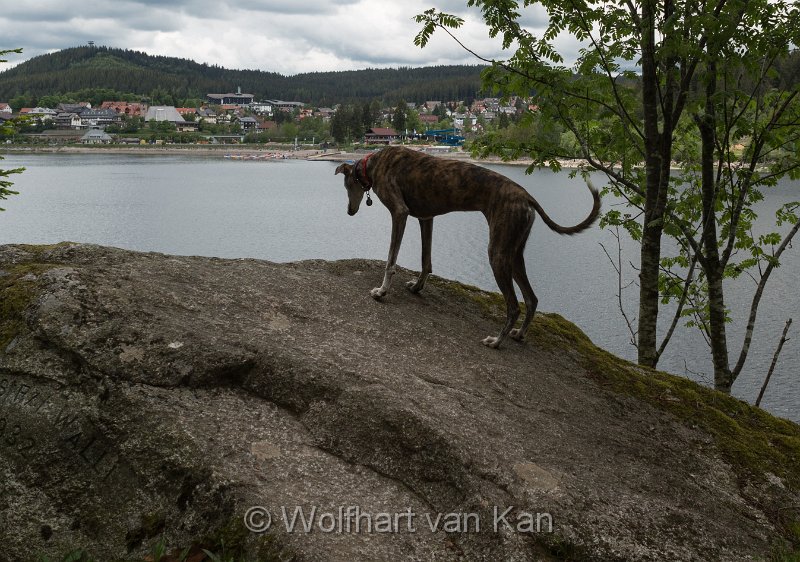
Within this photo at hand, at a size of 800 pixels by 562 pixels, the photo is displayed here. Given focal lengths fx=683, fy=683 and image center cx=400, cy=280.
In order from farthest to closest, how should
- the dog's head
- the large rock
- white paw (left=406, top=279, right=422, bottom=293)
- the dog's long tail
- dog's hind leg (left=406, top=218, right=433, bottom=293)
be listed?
the dog's head
white paw (left=406, top=279, right=422, bottom=293)
dog's hind leg (left=406, top=218, right=433, bottom=293)
the dog's long tail
the large rock

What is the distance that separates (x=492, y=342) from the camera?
21.0ft

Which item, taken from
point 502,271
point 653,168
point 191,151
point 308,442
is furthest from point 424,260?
point 191,151

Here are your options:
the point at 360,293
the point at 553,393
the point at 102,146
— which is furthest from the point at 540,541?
the point at 102,146

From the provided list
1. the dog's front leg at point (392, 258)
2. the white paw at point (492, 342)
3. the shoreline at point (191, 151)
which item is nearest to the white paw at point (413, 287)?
the dog's front leg at point (392, 258)

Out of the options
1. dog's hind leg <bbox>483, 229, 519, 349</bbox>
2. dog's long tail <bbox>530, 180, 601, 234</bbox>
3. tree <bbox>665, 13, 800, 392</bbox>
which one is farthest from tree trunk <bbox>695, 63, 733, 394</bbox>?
dog's hind leg <bbox>483, 229, 519, 349</bbox>

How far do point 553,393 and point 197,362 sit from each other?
2.94m

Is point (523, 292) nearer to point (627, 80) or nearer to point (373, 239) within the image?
point (627, 80)

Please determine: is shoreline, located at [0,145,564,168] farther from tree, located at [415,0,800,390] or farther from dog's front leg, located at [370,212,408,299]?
dog's front leg, located at [370,212,408,299]

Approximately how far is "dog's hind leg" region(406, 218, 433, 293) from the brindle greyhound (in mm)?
10

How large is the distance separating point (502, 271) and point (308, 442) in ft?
9.05

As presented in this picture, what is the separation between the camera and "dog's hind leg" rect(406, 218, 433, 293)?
717 centimetres

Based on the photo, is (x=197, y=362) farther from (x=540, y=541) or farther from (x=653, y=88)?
(x=653, y=88)

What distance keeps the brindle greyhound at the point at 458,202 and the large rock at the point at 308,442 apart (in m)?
0.92

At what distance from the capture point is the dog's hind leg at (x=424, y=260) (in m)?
7.17
